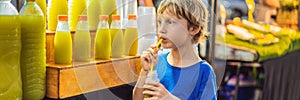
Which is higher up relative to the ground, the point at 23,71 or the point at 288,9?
the point at 288,9

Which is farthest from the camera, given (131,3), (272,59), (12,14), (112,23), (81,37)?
(272,59)

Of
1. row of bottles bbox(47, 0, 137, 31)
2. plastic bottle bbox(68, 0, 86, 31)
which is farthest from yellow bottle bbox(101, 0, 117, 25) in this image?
plastic bottle bbox(68, 0, 86, 31)

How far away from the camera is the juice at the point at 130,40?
165cm

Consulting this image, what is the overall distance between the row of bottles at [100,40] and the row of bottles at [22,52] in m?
0.07

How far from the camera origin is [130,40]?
1673 mm

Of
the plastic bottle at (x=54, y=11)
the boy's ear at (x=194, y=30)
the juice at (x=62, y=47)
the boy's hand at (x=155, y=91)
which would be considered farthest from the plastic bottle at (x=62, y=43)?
the boy's ear at (x=194, y=30)

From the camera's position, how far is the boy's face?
1.35m

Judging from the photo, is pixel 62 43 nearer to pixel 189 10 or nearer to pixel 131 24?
pixel 131 24

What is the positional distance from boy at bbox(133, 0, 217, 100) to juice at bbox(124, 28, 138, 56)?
0.21 metres

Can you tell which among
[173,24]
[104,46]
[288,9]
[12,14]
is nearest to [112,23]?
[104,46]

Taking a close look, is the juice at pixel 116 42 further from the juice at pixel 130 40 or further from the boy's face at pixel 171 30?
the boy's face at pixel 171 30

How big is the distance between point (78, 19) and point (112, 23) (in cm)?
16

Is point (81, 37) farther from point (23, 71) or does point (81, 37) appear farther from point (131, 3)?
point (131, 3)

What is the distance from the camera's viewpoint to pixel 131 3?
1762 millimetres
